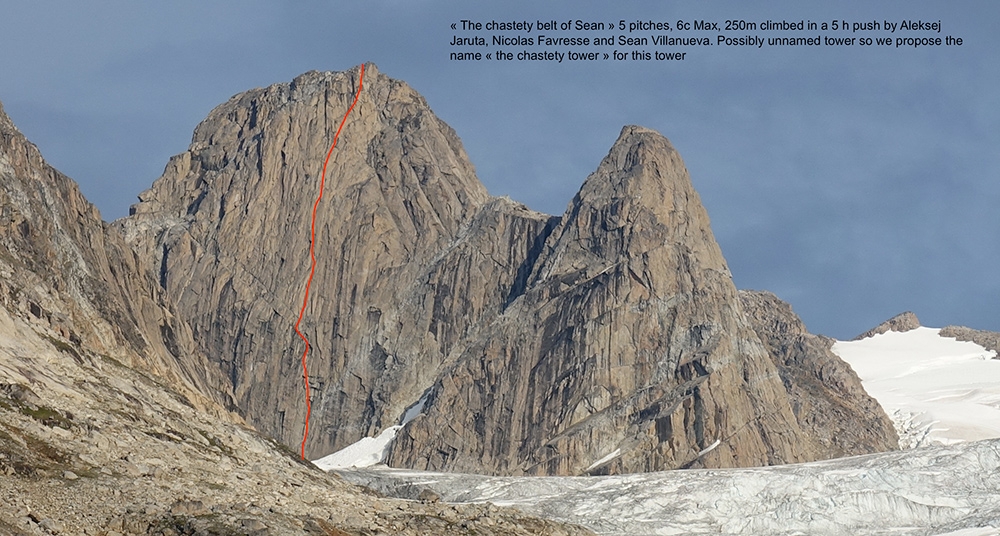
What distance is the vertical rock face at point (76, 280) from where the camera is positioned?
92.2 m

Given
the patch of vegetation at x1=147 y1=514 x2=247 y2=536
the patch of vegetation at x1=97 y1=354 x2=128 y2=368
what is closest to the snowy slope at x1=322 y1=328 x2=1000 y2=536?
the patch of vegetation at x1=97 y1=354 x2=128 y2=368

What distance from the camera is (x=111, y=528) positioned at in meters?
56.7

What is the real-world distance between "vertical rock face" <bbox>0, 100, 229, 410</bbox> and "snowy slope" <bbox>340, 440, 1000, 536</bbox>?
37.0 meters

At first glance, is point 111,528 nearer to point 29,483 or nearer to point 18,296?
point 29,483

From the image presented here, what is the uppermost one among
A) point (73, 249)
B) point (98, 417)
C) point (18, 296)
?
point (73, 249)

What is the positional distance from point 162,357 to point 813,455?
111 metres

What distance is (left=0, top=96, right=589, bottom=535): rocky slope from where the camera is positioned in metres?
58.8

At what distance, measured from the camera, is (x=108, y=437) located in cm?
6975

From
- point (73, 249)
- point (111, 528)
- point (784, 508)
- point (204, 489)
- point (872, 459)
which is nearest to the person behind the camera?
point (111, 528)

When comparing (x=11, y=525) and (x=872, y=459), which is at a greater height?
(x=872, y=459)

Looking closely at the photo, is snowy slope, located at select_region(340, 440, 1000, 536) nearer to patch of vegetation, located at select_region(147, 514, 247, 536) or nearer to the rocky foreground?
the rocky foreground

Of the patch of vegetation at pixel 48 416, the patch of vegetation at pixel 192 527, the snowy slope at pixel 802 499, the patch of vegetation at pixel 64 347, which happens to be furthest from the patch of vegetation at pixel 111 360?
the snowy slope at pixel 802 499

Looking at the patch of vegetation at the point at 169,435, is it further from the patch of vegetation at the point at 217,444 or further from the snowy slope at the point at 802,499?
the snowy slope at the point at 802,499

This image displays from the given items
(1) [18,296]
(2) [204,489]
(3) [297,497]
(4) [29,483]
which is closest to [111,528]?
(4) [29,483]
